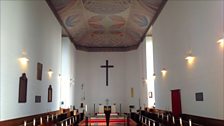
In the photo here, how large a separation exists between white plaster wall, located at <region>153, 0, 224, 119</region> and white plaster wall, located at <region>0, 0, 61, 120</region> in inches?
186

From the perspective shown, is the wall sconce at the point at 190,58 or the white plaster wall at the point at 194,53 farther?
the wall sconce at the point at 190,58

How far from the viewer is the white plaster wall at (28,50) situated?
5.54m

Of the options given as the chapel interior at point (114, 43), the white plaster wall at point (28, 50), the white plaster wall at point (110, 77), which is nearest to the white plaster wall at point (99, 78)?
the white plaster wall at point (110, 77)

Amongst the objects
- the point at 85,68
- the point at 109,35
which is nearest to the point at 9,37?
the point at 109,35

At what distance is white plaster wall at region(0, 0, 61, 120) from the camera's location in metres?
5.54

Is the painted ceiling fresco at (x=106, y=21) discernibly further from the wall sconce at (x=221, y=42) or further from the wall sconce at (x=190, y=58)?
the wall sconce at (x=221, y=42)

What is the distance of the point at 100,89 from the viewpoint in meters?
18.9

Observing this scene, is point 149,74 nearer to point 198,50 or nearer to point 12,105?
point 198,50

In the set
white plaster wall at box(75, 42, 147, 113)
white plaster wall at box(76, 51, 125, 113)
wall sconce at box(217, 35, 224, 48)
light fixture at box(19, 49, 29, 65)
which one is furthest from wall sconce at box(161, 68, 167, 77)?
white plaster wall at box(76, 51, 125, 113)

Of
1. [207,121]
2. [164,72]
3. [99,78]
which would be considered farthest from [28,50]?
[99,78]

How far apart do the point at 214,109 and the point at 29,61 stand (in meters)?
5.24

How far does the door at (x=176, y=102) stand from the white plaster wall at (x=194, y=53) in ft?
0.70

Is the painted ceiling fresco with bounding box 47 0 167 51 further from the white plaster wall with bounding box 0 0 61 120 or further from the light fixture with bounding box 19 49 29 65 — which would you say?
the light fixture with bounding box 19 49 29 65

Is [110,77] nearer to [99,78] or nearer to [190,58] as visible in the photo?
[99,78]
